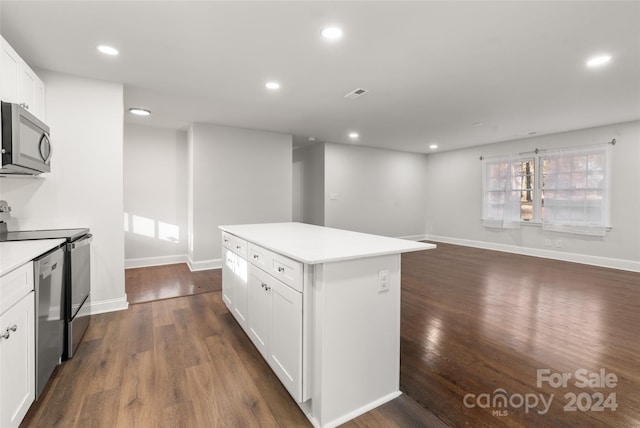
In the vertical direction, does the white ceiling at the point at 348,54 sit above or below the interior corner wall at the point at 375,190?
above

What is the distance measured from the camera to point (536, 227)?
6.04 meters

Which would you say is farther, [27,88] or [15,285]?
[27,88]

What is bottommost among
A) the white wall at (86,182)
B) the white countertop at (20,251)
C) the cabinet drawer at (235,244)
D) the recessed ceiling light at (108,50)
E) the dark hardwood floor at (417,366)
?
the dark hardwood floor at (417,366)

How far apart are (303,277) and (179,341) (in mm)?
1596

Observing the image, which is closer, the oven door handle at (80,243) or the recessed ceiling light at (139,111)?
the oven door handle at (80,243)

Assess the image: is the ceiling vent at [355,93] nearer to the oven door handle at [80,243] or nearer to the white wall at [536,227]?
the oven door handle at [80,243]

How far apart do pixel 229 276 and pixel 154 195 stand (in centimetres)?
311

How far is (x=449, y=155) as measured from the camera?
25.3 ft

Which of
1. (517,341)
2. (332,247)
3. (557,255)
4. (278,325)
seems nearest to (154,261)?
(278,325)

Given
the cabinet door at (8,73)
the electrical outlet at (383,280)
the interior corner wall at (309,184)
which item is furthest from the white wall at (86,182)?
the interior corner wall at (309,184)

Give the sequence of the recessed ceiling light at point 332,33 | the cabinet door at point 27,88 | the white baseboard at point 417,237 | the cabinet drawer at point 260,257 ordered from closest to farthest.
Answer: the cabinet drawer at point 260,257
the recessed ceiling light at point 332,33
the cabinet door at point 27,88
the white baseboard at point 417,237

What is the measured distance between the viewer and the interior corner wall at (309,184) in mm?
6797

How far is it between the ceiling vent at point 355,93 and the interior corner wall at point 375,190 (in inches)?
119

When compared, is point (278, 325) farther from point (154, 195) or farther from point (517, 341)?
point (154, 195)
